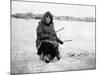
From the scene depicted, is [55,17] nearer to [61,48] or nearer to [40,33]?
→ [40,33]

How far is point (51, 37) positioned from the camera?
2232 mm

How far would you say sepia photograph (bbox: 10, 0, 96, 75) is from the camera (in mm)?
2111

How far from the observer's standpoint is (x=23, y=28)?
2127mm

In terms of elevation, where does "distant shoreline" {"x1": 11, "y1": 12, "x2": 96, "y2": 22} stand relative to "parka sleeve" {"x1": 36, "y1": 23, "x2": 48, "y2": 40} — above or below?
above

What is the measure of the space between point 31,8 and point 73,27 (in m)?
0.61

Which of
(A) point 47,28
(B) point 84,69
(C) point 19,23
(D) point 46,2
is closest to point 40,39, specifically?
(A) point 47,28

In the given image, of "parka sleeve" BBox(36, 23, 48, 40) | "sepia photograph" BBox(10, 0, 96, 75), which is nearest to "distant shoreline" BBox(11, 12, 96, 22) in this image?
"sepia photograph" BBox(10, 0, 96, 75)

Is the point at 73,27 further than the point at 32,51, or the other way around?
the point at 73,27

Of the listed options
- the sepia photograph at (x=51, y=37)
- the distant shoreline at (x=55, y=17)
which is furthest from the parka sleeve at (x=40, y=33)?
the distant shoreline at (x=55, y=17)

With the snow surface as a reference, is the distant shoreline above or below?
above

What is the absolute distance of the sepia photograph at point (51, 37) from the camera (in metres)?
2.11

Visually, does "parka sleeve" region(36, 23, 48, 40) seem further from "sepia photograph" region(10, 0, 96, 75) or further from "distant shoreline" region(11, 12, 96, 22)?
"distant shoreline" region(11, 12, 96, 22)

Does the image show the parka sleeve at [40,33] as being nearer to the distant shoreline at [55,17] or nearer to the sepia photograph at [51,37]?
the sepia photograph at [51,37]

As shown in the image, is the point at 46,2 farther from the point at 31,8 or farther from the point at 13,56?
the point at 13,56
